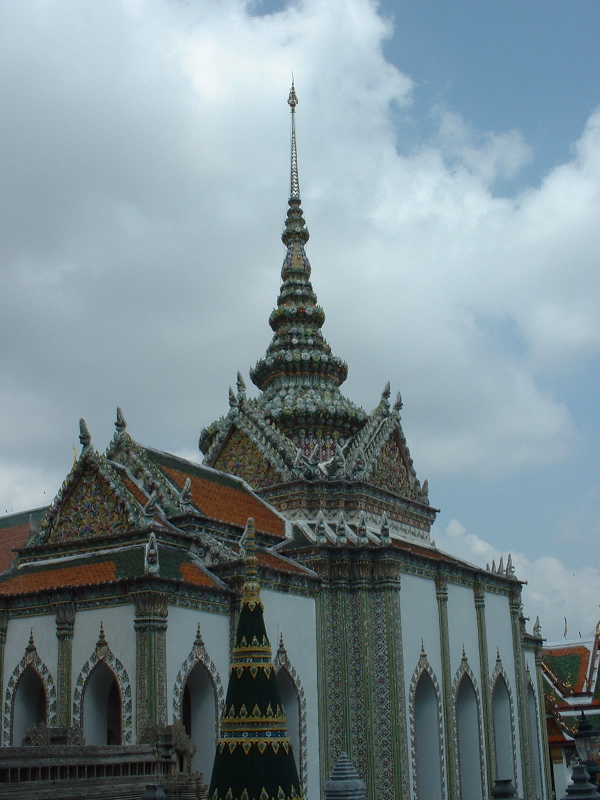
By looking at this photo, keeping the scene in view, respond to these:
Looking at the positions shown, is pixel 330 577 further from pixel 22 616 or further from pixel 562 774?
pixel 562 774

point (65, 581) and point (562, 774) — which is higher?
point (65, 581)

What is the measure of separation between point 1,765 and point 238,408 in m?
15.2

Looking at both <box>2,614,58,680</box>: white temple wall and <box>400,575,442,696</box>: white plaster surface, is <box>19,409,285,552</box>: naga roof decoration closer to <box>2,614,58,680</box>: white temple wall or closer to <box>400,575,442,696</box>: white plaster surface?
<box>2,614,58,680</box>: white temple wall

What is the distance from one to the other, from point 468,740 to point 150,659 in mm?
10442

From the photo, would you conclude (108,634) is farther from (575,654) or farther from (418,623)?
(575,654)

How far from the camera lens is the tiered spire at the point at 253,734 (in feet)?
34.9

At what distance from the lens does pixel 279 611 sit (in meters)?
21.2

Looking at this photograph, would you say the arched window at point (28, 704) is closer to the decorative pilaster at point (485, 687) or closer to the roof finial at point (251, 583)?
the roof finial at point (251, 583)

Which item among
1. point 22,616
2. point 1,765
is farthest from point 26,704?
point 1,765

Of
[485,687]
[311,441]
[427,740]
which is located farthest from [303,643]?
[311,441]

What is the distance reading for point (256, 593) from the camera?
12148 mm

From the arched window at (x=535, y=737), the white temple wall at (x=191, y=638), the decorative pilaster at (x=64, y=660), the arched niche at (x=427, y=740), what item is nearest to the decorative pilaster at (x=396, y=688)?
the arched niche at (x=427, y=740)

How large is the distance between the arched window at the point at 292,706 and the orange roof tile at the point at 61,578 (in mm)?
4295

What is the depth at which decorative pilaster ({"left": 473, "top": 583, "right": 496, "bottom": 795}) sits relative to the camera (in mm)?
24953
